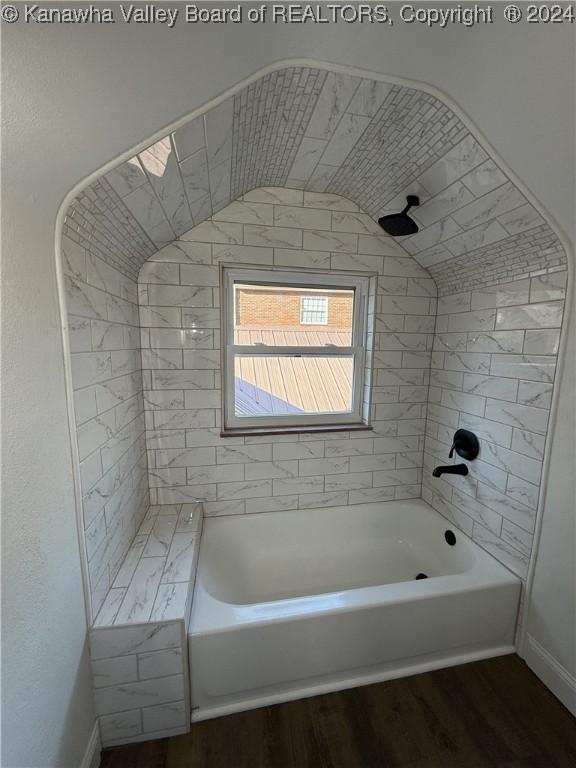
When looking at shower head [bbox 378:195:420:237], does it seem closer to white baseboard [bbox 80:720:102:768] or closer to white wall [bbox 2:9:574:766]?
white wall [bbox 2:9:574:766]

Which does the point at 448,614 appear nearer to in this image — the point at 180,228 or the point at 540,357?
the point at 540,357

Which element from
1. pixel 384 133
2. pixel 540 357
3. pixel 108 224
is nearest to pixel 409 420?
pixel 540 357

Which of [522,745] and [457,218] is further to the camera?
[457,218]

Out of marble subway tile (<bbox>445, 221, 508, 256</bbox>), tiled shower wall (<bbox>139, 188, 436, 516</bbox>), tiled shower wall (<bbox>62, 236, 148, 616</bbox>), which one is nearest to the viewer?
tiled shower wall (<bbox>62, 236, 148, 616</bbox>)

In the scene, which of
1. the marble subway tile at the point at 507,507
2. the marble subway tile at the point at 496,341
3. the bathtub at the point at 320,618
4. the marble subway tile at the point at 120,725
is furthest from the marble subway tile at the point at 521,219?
the marble subway tile at the point at 120,725

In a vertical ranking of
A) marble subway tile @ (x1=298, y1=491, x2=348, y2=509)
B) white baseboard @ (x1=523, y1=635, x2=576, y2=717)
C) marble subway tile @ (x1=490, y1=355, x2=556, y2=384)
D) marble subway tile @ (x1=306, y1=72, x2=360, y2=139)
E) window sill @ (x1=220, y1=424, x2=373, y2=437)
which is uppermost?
marble subway tile @ (x1=306, y1=72, x2=360, y2=139)

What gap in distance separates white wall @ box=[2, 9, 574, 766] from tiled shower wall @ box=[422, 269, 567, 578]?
0.70 m

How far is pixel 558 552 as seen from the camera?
1329mm

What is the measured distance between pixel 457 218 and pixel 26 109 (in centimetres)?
161

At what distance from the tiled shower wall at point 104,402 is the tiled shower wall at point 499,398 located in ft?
6.09

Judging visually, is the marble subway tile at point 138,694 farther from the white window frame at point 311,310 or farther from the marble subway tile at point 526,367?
the marble subway tile at point 526,367

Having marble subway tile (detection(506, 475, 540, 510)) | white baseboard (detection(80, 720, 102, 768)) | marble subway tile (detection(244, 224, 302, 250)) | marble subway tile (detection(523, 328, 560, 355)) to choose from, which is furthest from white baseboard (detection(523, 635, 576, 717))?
marble subway tile (detection(244, 224, 302, 250))

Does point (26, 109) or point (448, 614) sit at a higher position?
point (26, 109)

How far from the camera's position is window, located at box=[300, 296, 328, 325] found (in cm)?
201
